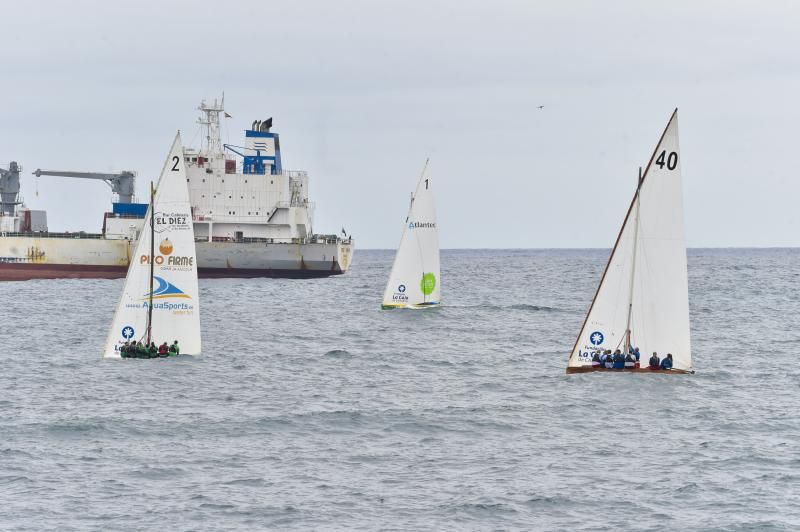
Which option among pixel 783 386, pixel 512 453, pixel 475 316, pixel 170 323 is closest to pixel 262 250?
pixel 475 316

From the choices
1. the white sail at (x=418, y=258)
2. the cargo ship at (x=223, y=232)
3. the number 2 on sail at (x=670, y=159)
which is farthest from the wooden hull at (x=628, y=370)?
the cargo ship at (x=223, y=232)

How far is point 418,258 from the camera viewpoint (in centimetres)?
6156

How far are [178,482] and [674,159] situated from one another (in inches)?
721

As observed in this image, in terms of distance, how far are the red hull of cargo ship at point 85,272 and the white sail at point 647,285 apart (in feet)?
226

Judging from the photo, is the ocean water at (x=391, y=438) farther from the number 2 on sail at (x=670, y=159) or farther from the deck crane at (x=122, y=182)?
the deck crane at (x=122, y=182)

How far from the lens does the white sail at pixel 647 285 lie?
33.8 metres

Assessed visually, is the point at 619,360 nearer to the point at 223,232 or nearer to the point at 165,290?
the point at 165,290

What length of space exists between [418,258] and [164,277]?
25.4 meters

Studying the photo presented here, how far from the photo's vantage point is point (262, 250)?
99.2 metres

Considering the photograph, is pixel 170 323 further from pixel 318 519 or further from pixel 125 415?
pixel 318 519

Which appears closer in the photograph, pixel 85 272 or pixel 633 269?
pixel 633 269

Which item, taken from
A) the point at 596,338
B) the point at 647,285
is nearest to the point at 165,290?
the point at 596,338

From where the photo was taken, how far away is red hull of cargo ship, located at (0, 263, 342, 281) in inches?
3903

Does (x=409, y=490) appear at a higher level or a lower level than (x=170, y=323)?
lower
